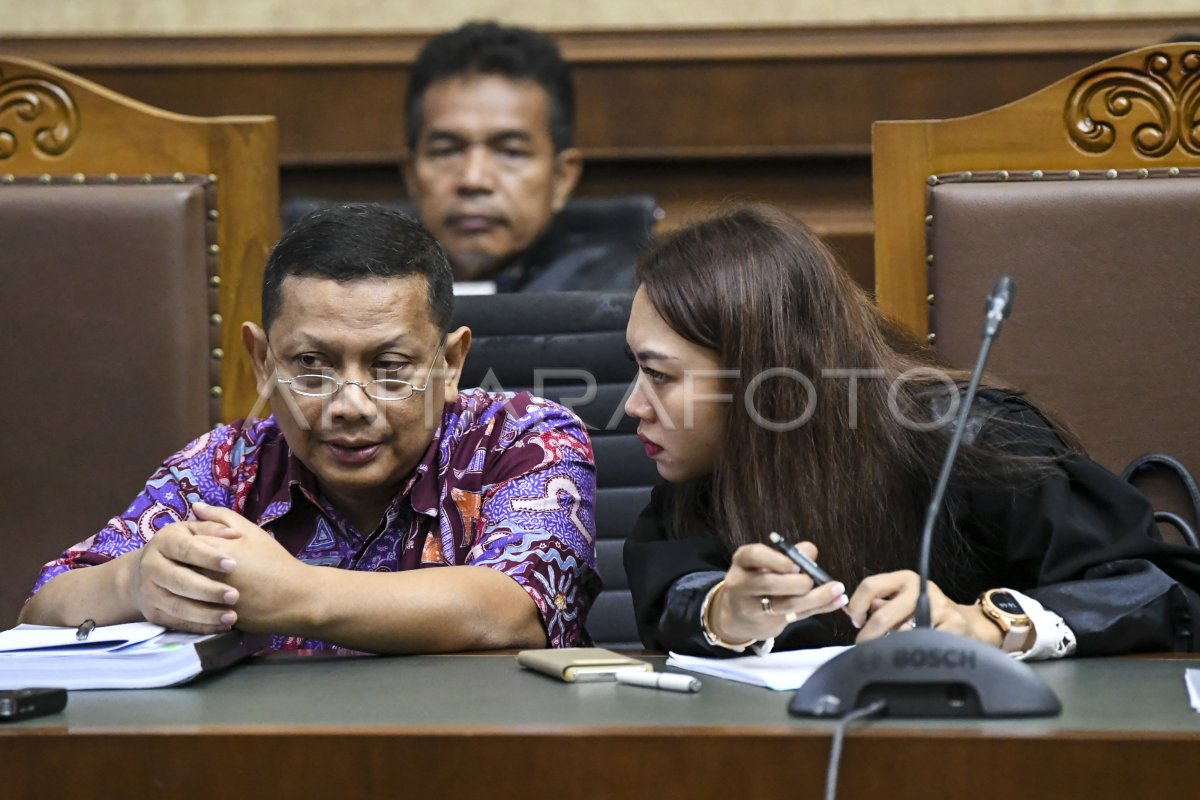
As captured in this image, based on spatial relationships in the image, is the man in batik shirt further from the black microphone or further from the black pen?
the black microphone

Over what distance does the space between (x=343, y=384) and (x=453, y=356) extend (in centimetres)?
18

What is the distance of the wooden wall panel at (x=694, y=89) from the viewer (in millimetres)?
2941

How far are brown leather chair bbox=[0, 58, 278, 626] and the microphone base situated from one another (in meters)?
1.19

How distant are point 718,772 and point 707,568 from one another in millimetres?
509

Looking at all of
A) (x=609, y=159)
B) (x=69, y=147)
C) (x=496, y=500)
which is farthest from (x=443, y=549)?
(x=609, y=159)

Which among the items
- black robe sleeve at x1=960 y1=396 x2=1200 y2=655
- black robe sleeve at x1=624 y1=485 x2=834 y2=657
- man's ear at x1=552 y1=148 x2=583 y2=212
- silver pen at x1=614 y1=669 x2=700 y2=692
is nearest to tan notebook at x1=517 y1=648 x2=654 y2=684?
silver pen at x1=614 y1=669 x2=700 y2=692

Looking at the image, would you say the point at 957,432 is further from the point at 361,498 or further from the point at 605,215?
the point at 605,215

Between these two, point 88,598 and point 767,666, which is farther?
point 88,598

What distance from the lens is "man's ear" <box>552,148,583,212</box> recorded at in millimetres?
2932

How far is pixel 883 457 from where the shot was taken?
1461 millimetres

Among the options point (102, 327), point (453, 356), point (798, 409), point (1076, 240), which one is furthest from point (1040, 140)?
point (102, 327)

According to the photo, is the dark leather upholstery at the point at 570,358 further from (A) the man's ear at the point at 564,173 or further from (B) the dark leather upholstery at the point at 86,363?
(A) the man's ear at the point at 564,173

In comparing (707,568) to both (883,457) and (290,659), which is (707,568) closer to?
(883,457)

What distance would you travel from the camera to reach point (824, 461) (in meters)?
1.44
